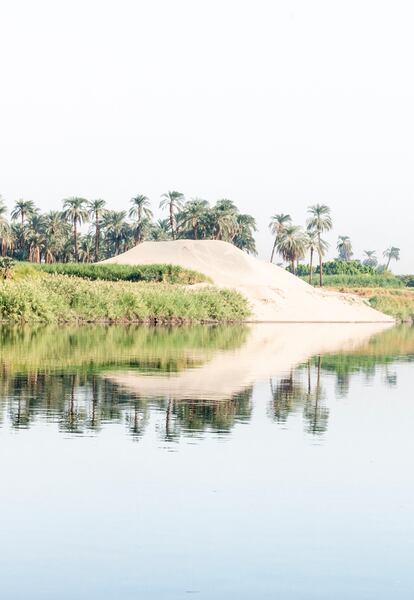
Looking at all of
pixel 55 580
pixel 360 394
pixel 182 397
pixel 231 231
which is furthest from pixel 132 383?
pixel 231 231

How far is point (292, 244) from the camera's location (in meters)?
156

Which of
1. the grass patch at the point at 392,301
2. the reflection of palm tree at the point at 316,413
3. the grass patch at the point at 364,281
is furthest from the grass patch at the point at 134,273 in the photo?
the reflection of palm tree at the point at 316,413

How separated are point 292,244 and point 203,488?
143175 mm

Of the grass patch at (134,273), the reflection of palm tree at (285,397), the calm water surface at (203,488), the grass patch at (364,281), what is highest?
the grass patch at (364,281)

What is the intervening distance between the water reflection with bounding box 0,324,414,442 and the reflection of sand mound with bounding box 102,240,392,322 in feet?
157

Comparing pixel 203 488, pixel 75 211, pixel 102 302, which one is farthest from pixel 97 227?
pixel 203 488

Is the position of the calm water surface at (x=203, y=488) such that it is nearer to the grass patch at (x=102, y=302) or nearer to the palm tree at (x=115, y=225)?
the grass patch at (x=102, y=302)

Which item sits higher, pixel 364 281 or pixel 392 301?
pixel 364 281

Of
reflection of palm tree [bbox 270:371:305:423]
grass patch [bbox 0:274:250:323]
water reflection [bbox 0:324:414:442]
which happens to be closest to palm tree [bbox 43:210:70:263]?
grass patch [bbox 0:274:250:323]

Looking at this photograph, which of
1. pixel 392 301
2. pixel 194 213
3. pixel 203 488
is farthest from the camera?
pixel 194 213

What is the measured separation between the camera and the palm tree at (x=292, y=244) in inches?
6159

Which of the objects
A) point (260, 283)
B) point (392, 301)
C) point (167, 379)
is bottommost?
point (167, 379)

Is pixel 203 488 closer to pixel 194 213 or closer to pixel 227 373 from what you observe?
pixel 227 373

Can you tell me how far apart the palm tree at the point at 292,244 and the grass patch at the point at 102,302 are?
2510 inches
